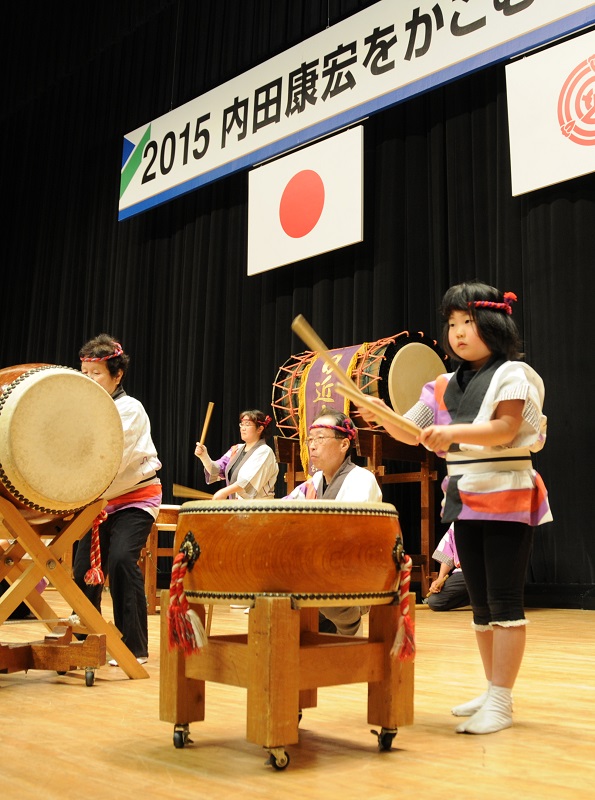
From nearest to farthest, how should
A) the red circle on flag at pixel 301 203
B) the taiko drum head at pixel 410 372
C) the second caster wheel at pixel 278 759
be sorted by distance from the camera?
1. the second caster wheel at pixel 278 759
2. the taiko drum head at pixel 410 372
3. the red circle on flag at pixel 301 203

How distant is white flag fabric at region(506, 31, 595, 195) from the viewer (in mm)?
4434

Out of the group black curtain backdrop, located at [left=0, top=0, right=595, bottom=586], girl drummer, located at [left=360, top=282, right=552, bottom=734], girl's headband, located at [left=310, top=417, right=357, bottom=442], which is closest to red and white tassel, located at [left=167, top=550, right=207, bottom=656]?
girl drummer, located at [left=360, top=282, right=552, bottom=734]

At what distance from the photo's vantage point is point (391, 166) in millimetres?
5785

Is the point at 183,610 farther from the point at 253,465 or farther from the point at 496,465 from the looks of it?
the point at 253,465

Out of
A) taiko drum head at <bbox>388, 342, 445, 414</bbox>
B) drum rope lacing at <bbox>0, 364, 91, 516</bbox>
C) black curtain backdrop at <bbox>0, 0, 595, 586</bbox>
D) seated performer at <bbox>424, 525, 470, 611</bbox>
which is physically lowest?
seated performer at <bbox>424, 525, 470, 611</bbox>

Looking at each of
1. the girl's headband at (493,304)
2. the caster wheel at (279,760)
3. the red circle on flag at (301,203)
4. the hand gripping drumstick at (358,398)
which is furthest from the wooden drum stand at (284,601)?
the red circle on flag at (301,203)

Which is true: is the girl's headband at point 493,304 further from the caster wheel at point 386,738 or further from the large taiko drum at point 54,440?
the large taiko drum at point 54,440

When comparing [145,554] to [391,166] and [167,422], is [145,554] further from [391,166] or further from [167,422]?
[391,166]

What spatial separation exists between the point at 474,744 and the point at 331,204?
4477 mm

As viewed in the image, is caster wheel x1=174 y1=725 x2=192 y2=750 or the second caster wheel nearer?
the second caster wheel

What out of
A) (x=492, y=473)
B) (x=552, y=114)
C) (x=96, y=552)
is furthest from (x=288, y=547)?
(x=552, y=114)

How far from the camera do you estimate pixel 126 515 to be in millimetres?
3018

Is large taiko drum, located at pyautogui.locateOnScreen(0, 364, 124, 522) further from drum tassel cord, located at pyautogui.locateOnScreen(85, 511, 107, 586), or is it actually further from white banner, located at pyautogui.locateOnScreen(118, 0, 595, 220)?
white banner, located at pyautogui.locateOnScreen(118, 0, 595, 220)

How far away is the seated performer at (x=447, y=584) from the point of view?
4.90 m
